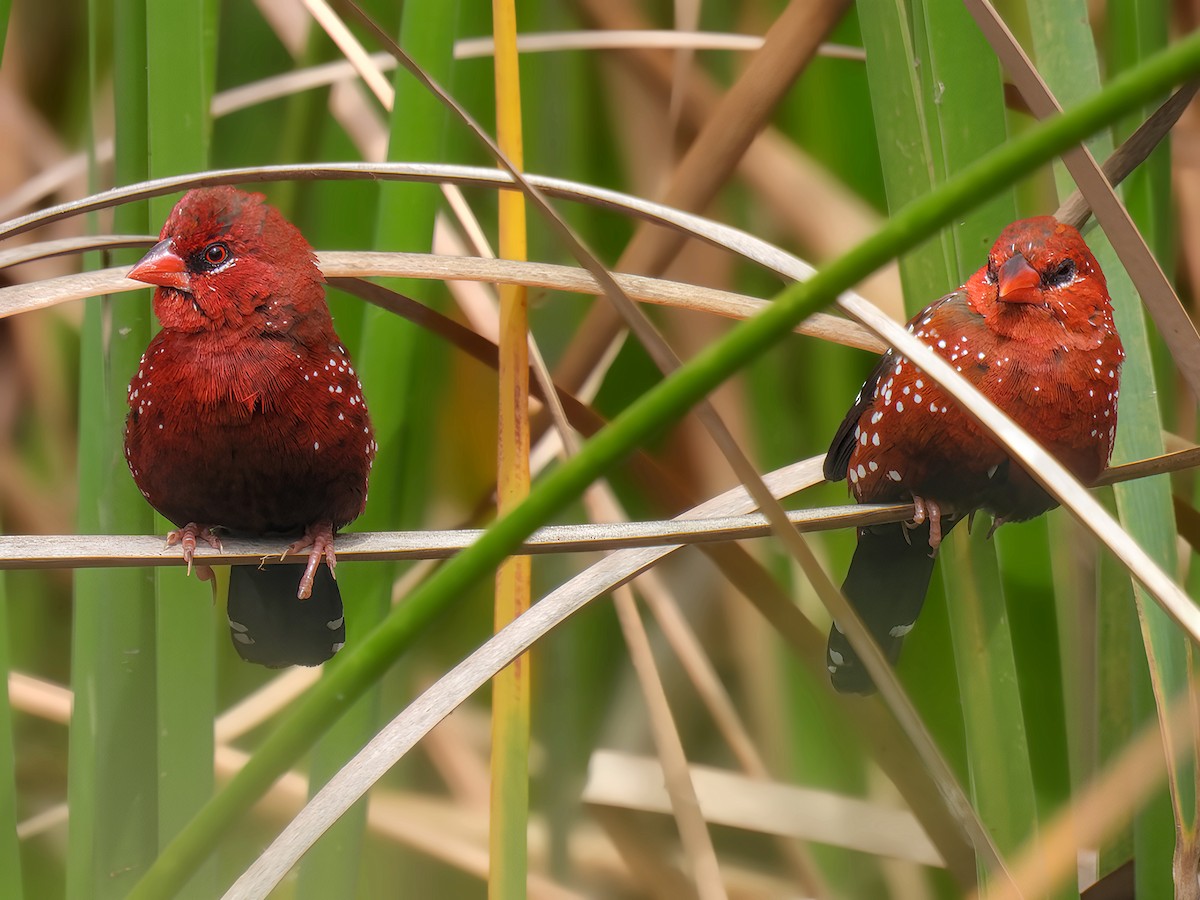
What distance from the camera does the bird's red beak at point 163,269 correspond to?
135 cm

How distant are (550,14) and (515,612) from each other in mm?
1241

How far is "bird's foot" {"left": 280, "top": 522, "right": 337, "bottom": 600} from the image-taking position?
4.46ft

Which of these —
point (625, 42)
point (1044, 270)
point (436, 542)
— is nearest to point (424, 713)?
point (436, 542)

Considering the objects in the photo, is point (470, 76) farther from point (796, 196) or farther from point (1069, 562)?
point (1069, 562)

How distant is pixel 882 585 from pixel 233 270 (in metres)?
1.07

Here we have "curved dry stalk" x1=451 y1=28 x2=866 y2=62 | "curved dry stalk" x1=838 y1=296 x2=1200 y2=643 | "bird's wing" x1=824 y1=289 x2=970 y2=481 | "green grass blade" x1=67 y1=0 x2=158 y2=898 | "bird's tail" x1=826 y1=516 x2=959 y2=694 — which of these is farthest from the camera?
"curved dry stalk" x1=451 y1=28 x2=866 y2=62

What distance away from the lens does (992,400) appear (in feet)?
5.28

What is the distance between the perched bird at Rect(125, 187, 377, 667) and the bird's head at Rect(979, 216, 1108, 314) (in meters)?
0.88

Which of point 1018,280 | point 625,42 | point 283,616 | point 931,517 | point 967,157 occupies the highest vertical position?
point 625,42

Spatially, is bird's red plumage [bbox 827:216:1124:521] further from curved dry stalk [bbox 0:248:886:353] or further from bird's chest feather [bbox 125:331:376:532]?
bird's chest feather [bbox 125:331:376:532]

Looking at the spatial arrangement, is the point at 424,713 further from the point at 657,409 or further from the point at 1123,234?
the point at 1123,234

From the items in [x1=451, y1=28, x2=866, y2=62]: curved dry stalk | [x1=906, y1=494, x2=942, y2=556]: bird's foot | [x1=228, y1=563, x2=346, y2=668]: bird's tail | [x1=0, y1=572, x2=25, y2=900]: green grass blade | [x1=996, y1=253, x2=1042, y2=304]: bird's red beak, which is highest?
[x1=451, y1=28, x2=866, y2=62]: curved dry stalk

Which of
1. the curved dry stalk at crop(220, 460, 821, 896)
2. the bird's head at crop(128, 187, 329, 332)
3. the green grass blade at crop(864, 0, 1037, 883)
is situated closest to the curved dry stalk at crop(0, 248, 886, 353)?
the bird's head at crop(128, 187, 329, 332)

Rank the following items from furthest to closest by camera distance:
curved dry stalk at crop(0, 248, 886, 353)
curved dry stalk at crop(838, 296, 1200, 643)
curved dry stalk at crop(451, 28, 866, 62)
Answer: curved dry stalk at crop(451, 28, 866, 62) < curved dry stalk at crop(0, 248, 886, 353) < curved dry stalk at crop(838, 296, 1200, 643)
